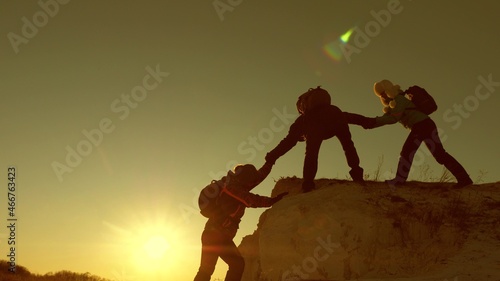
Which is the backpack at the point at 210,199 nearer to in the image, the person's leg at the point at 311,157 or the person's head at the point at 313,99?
the person's leg at the point at 311,157

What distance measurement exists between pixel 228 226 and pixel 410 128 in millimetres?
4849

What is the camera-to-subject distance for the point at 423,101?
10.8 m

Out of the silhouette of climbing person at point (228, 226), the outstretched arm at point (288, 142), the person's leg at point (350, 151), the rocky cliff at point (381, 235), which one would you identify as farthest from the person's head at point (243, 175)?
the person's leg at point (350, 151)

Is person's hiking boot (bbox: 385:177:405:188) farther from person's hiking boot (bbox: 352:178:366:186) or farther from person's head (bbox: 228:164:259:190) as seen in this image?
person's head (bbox: 228:164:259:190)

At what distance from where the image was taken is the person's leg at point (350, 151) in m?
10.7

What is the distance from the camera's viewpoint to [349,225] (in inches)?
359

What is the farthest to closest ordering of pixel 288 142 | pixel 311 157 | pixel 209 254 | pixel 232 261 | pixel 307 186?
pixel 288 142, pixel 307 186, pixel 311 157, pixel 209 254, pixel 232 261

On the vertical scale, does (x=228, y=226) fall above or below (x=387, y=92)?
below

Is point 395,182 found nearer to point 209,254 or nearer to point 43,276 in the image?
point 209,254

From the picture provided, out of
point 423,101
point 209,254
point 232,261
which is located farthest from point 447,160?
point 209,254

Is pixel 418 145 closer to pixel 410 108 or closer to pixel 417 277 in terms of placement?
pixel 410 108

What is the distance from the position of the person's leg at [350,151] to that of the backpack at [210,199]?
133 inches

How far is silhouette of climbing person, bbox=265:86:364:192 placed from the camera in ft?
35.0

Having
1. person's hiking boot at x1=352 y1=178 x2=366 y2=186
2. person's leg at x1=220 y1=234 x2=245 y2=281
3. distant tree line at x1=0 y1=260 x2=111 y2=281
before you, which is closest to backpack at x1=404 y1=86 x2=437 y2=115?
person's hiking boot at x1=352 y1=178 x2=366 y2=186
